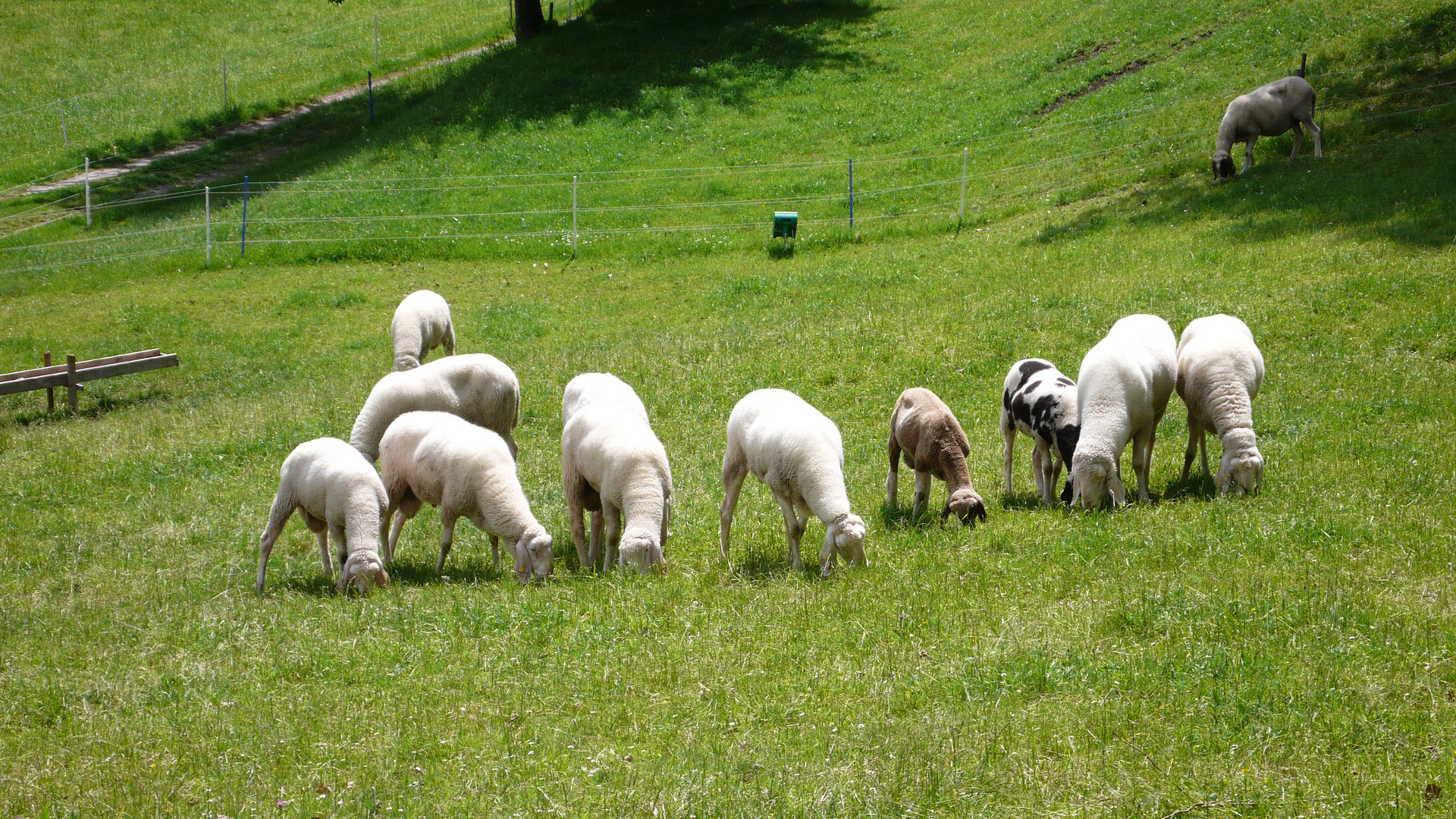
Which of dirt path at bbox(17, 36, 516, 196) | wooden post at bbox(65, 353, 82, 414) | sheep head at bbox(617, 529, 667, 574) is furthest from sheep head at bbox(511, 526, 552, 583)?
dirt path at bbox(17, 36, 516, 196)

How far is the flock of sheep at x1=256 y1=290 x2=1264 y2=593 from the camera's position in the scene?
27.4 ft

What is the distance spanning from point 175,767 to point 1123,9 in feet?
101

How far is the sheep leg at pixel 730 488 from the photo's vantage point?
8727mm

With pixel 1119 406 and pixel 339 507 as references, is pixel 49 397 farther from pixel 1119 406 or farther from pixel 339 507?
pixel 1119 406

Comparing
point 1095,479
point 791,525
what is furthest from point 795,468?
point 1095,479

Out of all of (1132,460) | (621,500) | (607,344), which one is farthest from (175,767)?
(607,344)

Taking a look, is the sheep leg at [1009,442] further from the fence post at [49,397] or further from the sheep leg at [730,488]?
the fence post at [49,397]

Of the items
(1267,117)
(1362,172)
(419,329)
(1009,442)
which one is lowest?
(1009,442)

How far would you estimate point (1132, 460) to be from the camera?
9.42m

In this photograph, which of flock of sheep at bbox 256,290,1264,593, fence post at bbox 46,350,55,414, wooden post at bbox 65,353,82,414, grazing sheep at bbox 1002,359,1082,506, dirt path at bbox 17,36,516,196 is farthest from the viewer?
dirt path at bbox 17,36,516,196

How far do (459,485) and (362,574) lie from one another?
1.11 metres

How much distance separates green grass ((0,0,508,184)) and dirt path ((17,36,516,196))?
1.70 ft

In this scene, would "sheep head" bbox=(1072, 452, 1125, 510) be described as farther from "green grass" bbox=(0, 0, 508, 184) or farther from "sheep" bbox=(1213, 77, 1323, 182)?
"green grass" bbox=(0, 0, 508, 184)

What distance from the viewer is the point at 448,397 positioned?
11445mm
